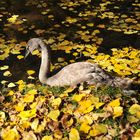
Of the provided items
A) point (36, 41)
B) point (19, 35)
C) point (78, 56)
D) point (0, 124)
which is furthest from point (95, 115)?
point (19, 35)

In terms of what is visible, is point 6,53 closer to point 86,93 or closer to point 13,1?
point 86,93

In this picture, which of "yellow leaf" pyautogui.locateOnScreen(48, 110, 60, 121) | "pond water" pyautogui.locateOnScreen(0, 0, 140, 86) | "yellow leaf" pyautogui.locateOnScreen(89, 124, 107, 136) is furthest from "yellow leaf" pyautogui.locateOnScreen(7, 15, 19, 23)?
"yellow leaf" pyautogui.locateOnScreen(89, 124, 107, 136)

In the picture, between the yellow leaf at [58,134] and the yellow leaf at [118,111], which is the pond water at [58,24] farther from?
the yellow leaf at [118,111]

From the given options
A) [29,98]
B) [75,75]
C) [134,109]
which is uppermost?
[134,109]

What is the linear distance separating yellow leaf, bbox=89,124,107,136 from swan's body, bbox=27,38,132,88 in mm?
1122

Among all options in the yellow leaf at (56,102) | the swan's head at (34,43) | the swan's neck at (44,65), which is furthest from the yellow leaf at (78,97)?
the swan's head at (34,43)

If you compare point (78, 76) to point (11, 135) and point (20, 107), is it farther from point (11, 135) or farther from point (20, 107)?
point (11, 135)

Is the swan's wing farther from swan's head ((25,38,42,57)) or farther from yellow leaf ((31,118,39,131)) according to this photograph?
yellow leaf ((31,118,39,131))

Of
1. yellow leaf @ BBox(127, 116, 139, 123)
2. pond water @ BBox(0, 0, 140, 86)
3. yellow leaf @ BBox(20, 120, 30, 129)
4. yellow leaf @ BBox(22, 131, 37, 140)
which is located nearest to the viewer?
yellow leaf @ BBox(22, 131, 37, 140)

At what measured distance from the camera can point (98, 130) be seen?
4668 mm

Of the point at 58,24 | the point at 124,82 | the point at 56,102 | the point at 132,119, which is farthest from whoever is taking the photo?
the point at 58,24

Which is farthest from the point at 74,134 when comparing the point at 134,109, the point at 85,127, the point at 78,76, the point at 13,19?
the point at 13,19

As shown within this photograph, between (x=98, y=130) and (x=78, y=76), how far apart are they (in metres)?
1.38

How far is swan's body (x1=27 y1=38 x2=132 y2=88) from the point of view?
575 centimetres
